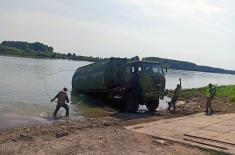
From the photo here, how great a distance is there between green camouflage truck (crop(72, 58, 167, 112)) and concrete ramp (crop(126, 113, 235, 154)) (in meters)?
4.35

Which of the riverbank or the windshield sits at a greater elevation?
the windshield

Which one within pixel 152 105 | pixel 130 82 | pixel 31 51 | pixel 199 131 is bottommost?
pixel 152 105

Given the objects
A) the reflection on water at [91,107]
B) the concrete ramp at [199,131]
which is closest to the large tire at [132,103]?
the reflection on water at [91,107]

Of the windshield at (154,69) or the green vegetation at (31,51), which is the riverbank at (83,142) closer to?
the windshield at (154,69)

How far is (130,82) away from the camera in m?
23.0

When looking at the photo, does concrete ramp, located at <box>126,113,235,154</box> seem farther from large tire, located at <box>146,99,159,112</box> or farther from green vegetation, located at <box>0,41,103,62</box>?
green vegetation, located at <box>0,41,103,62</box>

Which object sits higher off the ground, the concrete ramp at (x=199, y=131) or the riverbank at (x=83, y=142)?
the concrete ramp at (x=199, y=131)

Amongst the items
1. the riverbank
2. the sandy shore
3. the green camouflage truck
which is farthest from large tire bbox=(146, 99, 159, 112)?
the sandy shore

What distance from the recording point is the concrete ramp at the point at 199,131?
40.9 ft

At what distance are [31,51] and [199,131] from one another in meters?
139

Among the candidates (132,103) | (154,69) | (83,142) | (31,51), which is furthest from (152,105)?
(31,51)

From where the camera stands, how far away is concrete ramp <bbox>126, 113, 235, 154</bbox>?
1247 centimetres

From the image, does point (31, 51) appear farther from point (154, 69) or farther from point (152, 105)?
point (154, 69)

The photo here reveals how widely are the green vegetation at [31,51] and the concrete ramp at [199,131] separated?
398 ft
